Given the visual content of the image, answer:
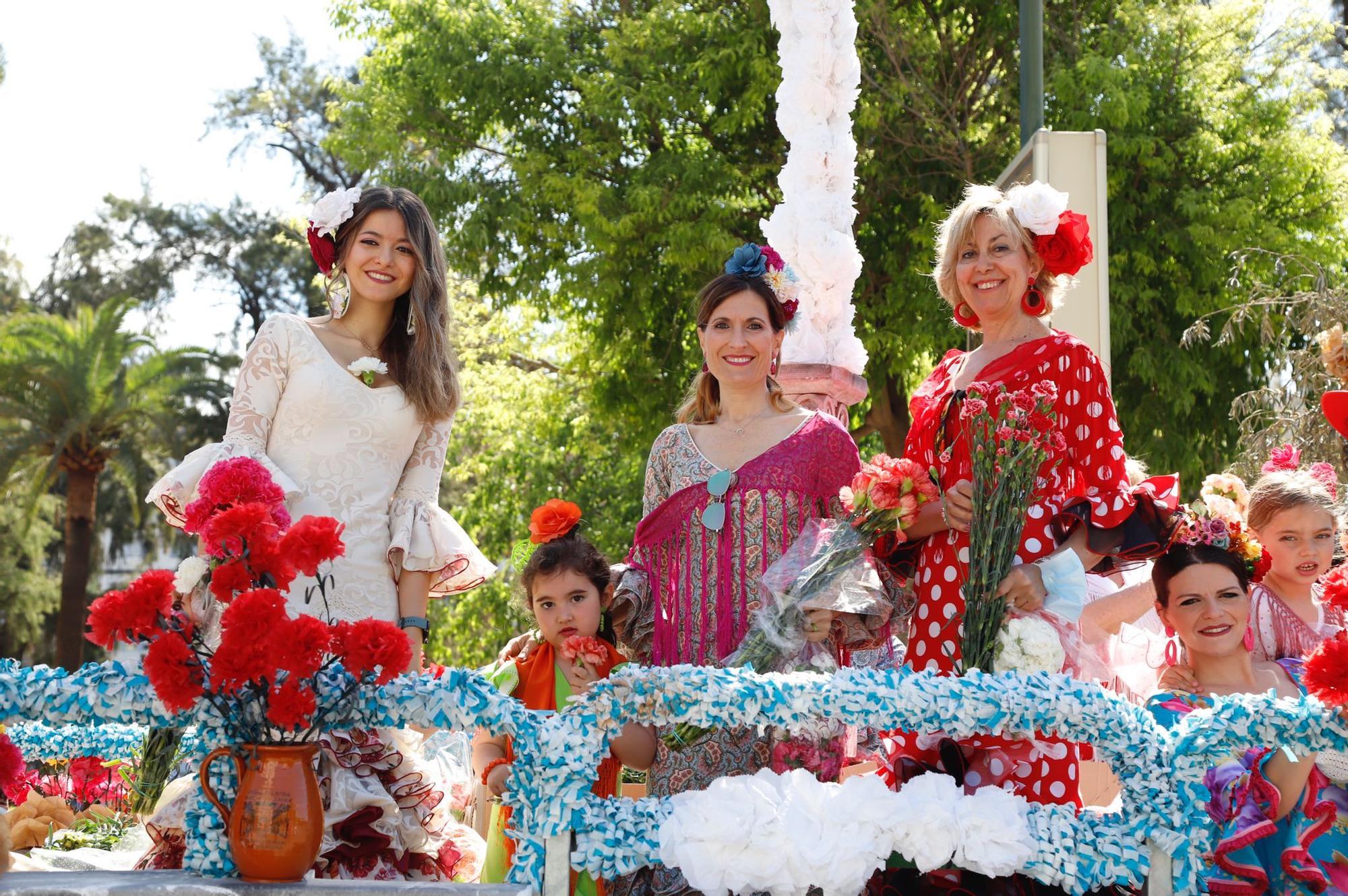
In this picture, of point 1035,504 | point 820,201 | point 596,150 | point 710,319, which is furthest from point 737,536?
point 596,150

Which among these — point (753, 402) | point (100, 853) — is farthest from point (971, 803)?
point (100, 853)

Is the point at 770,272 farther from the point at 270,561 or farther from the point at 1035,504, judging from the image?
the point at 270,561

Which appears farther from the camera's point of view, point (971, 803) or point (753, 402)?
point (753, 402)

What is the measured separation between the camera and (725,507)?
3691mm

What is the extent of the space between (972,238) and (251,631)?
2173mm

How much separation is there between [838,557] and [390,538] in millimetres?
1266

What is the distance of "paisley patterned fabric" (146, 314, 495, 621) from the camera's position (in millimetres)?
3654

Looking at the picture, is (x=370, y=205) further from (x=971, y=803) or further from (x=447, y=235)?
(x=447, y=235)

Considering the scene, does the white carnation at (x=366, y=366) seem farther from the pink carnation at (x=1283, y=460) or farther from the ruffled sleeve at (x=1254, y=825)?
the pink carnation at (x=1283, y=460)

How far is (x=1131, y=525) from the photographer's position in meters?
3.34

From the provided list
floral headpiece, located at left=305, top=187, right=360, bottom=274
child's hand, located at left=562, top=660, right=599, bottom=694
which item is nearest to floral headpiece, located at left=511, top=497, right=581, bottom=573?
child's hand, located at left=562, top=660, right=599, bottom=694

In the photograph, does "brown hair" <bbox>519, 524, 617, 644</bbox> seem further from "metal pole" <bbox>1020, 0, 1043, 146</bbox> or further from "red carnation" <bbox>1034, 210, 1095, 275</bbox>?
"metal pole" <bbox>1020, 0, 1043, 146</bbox>

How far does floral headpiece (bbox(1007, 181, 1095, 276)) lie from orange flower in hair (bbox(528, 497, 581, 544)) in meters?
1.48

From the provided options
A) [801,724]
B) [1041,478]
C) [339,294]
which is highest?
[339,294]
